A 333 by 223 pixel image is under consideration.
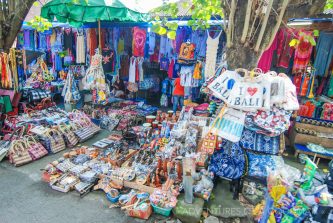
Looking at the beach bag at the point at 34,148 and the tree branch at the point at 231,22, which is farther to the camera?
the beach bag at the point at 34,148

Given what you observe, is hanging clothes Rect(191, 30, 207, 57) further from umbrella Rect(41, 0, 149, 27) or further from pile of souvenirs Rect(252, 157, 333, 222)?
pile of souvenirs Rect(252, 157, 333, 222)

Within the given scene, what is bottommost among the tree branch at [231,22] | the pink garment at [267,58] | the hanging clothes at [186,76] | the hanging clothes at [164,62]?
the hanging clothes at [186,76]

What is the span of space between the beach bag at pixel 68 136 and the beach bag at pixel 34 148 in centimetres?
63

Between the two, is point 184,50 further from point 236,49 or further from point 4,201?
point 4,201

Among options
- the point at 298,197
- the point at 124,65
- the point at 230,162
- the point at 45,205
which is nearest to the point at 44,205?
the point at 45,205

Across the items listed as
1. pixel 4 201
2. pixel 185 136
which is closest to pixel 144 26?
pixel 185 136

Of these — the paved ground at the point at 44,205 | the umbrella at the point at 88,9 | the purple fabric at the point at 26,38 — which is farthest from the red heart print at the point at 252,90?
the purple fabric at the point at 26,38

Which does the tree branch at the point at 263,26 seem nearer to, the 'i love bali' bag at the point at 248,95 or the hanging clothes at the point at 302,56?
the 'i love bali' bag at the point at 248,95

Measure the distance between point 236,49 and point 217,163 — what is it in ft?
6.83

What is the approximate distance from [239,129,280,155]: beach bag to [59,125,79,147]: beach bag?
4598 millimetres

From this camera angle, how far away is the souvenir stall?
611 centimetres

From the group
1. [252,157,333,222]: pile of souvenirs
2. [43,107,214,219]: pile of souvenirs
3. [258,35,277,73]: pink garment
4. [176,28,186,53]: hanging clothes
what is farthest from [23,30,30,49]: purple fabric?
[252,157,333,222]: pile of souvenirs

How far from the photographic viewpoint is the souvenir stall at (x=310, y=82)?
6.11 metres

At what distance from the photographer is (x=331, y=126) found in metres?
6.17
